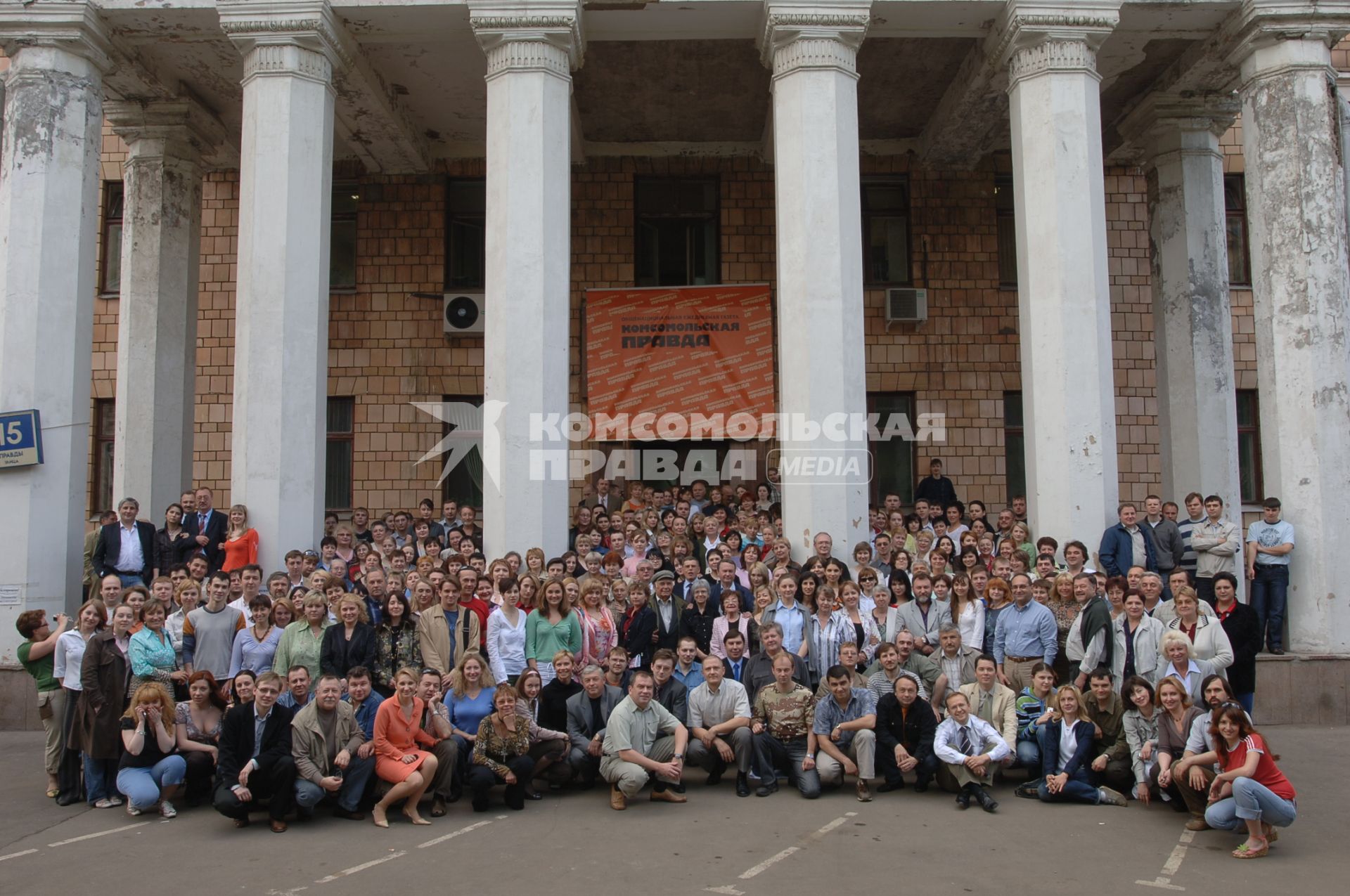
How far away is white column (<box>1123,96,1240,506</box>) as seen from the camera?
583 inches

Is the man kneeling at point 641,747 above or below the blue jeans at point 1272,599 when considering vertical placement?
below

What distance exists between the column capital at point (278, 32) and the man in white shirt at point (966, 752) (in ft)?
32.5

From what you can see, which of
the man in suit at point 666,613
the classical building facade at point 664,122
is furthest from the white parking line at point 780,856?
the classical building facade at point 664,122

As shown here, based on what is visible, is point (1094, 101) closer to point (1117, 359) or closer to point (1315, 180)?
point (1315, 180)

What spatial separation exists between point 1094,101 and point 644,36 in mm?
5390

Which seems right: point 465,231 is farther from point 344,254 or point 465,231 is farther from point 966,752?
point 966,752

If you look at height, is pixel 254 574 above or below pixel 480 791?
above

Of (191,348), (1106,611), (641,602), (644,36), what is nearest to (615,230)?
(644,36)

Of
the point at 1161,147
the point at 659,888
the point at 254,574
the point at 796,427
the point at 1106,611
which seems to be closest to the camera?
the point at 659,888

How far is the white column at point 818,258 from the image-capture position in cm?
1165

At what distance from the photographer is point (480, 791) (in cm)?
773

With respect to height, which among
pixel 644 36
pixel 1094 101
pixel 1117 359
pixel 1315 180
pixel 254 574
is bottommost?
pixel 254 574

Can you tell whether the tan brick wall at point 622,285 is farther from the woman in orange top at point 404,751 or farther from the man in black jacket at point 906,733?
the woman in orange top at point 404,751

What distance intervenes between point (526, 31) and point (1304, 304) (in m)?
9.29
